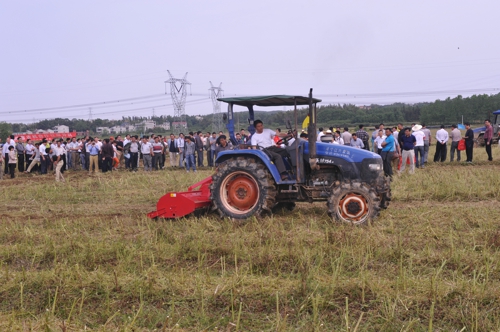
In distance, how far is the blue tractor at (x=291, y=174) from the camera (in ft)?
26.4

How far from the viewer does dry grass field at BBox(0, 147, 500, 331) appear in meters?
4.22

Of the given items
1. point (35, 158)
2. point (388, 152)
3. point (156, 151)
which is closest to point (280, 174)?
point (388, 152)

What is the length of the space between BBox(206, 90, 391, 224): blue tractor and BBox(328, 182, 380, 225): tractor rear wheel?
0.8 inches

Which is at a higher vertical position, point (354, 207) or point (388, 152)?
point (388, 152)

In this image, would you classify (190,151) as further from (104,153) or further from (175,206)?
(175,206)

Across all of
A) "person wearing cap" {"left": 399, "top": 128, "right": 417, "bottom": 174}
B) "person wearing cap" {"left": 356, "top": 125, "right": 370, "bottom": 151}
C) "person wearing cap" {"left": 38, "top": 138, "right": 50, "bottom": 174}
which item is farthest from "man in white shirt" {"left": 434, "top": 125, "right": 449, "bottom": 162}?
"person wearing cap" {"left": 38, "top": 138, "right": 50, "bottom": 174}

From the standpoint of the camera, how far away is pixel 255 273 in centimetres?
539

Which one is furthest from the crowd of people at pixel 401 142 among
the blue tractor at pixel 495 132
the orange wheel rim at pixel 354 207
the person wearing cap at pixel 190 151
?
the blue tractor at pixel 495 132

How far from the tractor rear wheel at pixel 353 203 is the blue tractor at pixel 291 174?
0.02 meters

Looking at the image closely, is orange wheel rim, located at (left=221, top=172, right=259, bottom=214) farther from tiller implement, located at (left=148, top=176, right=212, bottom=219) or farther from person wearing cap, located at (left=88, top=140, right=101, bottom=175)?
person wearing cap, located at (left=88, top=140, right=101, bottom=175)

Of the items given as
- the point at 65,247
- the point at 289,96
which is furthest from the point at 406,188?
the point at 65,247

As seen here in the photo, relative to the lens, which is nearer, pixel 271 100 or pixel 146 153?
pixel 271 100

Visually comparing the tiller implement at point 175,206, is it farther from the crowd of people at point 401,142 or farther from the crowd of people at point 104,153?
the crowd of people at point 104,153

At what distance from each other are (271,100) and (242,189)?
5.01ft
